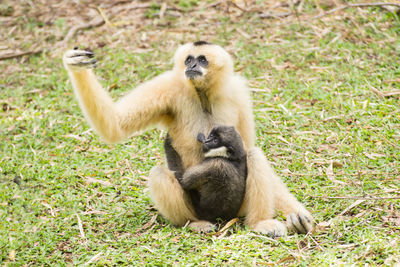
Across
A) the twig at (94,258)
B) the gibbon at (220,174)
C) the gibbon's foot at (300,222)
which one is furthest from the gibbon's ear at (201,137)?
the twig at (94,258)

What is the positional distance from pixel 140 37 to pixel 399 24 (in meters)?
4.52

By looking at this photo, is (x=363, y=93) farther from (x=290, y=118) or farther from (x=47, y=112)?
(x=47, y=112)

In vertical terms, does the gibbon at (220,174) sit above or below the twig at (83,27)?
below

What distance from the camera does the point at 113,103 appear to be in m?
4.84

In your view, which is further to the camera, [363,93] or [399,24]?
[399,24]

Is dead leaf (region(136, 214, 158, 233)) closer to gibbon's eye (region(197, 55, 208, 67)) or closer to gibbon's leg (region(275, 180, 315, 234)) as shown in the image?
gibbon's leg (region(275, 180, 315, 234))

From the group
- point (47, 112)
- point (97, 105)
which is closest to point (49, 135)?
point (47, 112)

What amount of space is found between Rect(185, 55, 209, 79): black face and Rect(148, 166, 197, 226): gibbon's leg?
96 cm

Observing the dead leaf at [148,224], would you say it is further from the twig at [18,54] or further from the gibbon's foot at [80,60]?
the twig at [18,54]

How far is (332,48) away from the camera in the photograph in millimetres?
8500

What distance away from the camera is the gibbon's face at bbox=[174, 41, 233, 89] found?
5062 mm

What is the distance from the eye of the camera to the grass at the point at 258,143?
4.64 meters

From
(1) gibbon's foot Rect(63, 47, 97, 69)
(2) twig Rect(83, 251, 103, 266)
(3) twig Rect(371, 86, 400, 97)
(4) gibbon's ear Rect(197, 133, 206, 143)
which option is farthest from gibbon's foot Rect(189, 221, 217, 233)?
(3) twig Rect(371, 86, 400, 97)

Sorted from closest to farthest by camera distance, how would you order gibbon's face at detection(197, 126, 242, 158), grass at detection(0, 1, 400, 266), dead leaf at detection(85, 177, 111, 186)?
1. grass at detection(0, 1, 400, 266)
2. gibbon's face at detection(197, 126, 242, 158)
3. dead leaf at detection(85, 177, 111, 186)
